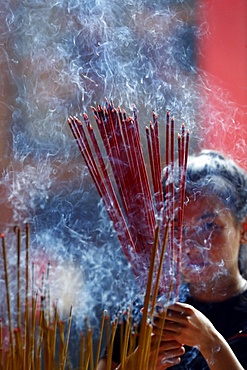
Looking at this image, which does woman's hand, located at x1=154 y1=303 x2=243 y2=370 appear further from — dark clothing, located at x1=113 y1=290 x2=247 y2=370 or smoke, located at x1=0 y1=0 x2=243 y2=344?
smoke, located at x1=0 y1=0 x2=243 y2=344

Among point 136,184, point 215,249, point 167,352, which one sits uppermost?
point 136,184

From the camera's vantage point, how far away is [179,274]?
1.13 metres

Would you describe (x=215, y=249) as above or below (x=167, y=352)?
above

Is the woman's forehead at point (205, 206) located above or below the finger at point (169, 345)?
above

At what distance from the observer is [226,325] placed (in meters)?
1.22

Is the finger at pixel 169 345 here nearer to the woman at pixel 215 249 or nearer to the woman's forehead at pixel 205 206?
the woman at pixel 215 249

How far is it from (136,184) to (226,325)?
0.33 meters

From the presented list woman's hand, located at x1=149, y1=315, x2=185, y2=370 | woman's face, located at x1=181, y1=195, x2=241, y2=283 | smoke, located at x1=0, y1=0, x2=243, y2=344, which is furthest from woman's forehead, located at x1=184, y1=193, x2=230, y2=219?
woman's hand, located at x1=149, y1=315, x2=185, y2=370

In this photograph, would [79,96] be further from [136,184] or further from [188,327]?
[188,327]

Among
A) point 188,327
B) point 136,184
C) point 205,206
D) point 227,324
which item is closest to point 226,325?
point 227,324

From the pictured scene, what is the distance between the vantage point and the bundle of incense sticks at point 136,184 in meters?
1.13

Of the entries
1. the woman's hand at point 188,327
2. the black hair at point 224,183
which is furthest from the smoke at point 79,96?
the woman's hand at point 188,327

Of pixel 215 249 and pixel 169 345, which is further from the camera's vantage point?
pixel 215 249

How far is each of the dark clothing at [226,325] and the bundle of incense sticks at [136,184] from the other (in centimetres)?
14
